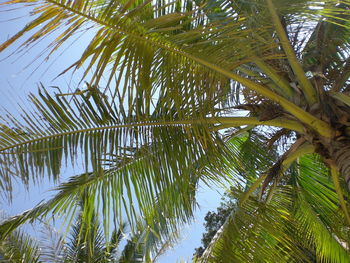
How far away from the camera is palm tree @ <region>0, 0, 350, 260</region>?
283 cm

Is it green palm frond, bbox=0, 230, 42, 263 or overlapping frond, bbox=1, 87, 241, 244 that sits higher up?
overlapping frond, bbox=1, 87, 241, 244

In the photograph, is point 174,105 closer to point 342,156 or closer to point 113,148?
point 113,148

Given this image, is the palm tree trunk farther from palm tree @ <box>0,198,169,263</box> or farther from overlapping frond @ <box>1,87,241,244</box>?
palm tree @ <box>0,198,169,263</box>

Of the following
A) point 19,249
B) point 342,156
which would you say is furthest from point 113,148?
point 19,249

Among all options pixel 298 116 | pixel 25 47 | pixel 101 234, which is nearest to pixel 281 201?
pixel 298 116

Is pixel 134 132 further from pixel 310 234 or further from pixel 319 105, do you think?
pixel 310 234

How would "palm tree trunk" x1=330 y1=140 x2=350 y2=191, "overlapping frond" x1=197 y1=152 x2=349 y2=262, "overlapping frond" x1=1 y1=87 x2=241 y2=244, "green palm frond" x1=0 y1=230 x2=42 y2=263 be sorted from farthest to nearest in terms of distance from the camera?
"green palm frond" x1=0 y1=230 x2=42 y2=263 < "overlapping frond" x1=197 y1=152 x2=349 y2=262 < "overlapping frond" x1=1 y1=87 x2=241 y2=244 < "palm tree trunk" x1=330 y1=140 x2=350 y2=191

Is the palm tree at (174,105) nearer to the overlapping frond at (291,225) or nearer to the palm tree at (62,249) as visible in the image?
the overlapping frond at (291,225)

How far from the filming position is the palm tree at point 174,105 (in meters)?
2.83

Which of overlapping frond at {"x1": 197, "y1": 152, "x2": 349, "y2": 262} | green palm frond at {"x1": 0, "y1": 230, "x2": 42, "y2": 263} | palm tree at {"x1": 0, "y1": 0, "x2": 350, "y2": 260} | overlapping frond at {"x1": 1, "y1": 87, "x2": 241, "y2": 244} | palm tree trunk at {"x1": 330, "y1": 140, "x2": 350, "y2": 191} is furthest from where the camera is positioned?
green palm frond at {"x1": 0, "y1": 230, "x2": 42, "y2": 263}

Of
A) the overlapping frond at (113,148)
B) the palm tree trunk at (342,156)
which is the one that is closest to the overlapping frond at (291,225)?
the overlapping frond at (113,148)

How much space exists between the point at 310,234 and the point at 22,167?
3.48 meters

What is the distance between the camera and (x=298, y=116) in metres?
3.48

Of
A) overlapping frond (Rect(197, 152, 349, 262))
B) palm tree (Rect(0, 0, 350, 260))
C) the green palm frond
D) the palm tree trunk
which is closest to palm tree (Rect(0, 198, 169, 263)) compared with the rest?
the green palm frond
